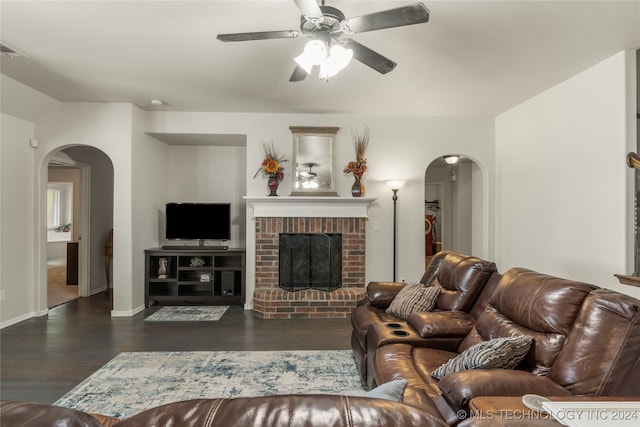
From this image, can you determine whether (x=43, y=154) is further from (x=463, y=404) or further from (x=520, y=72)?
(x=520, y=72)

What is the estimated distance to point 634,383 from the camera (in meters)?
1.31

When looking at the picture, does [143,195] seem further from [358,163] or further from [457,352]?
[457,352]

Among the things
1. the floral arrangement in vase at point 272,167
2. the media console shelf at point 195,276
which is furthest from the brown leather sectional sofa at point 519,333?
the media console shelf at point 195,276

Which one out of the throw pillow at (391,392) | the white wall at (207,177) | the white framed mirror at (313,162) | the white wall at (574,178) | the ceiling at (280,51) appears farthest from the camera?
the white wall at (207,177)

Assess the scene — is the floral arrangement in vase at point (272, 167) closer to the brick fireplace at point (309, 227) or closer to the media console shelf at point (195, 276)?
the brick fireplace at point (309, 227)

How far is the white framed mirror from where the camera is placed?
185 inches

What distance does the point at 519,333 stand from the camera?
1.72 meters

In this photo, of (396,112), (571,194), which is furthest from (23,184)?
(571,194)

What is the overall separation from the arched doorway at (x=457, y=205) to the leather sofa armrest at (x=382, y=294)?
8.37ft

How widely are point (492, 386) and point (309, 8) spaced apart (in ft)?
6.52

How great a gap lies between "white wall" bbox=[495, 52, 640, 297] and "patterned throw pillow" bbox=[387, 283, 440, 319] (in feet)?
5.79

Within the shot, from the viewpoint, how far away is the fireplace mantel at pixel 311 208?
4.59m

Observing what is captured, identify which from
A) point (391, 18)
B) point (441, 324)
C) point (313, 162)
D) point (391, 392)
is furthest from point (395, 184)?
point (391, 392)

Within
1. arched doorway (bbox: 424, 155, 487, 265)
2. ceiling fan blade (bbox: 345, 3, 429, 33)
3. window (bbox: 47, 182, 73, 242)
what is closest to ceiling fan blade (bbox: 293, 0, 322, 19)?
ceiling fan blade (bbox: 345, 3, 429, 33)
